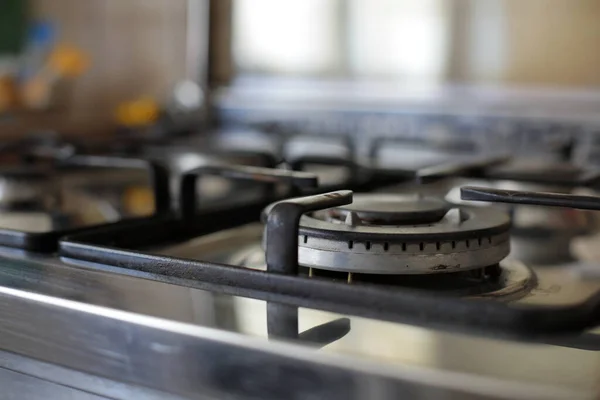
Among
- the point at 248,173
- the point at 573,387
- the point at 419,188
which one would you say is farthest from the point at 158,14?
the point at 573,387

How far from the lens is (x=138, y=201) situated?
2.65 feet

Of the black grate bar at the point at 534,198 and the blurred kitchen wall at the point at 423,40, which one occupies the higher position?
the blurred kitchen wall at the point at 423,40

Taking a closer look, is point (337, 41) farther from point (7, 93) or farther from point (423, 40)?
point (7, 93)

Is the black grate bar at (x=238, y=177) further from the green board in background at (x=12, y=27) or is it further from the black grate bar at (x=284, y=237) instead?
the green board in background at (x=12, y=27)

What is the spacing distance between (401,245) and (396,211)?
0.23 ft

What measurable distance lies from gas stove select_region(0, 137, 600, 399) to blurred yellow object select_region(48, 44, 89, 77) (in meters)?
0.83

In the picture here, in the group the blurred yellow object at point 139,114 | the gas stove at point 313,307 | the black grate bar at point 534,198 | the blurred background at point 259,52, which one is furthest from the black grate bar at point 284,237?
the blurred yellow object at point 139,114

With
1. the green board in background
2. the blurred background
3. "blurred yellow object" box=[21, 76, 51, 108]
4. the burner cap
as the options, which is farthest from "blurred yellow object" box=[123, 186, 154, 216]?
the green board in background

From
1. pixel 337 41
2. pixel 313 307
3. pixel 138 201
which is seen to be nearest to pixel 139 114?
pixel 337 41

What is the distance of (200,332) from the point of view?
36 centimetres

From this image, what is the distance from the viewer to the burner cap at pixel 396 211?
19.8 inches

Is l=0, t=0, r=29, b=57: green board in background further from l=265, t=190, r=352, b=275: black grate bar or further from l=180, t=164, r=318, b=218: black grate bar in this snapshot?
l=265, t=190, r=352, b=275: black grate bar

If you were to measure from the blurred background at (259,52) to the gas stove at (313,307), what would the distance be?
0.49 metres

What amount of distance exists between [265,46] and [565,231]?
0.69 m
